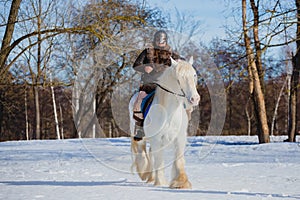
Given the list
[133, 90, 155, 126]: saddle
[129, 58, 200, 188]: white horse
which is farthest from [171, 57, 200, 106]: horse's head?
[133, 90, 155, 126]: saddle

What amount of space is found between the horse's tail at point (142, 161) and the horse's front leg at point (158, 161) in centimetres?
43

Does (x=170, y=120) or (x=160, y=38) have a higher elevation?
(x=160, y=38)

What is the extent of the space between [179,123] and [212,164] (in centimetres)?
360

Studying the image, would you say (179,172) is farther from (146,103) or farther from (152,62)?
(152,62)

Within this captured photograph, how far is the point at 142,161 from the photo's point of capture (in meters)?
6.10

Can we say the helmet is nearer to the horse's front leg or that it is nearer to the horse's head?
the horse's head

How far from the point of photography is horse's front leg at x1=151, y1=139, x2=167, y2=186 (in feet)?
16.6

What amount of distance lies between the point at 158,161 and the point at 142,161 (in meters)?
0.93

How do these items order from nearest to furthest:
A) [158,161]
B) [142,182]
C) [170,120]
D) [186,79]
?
[186,79] < [170,120] < [158,161] < [142,182]

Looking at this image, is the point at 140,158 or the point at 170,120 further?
the point at 140,158

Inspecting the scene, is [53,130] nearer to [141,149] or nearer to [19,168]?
[19,168]

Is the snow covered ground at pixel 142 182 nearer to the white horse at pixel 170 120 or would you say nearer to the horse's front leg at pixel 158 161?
the horse's front leg at pixel 158 161

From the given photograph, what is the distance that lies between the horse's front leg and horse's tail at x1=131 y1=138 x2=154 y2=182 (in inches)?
17.1

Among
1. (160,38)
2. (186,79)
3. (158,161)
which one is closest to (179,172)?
(158,161)
